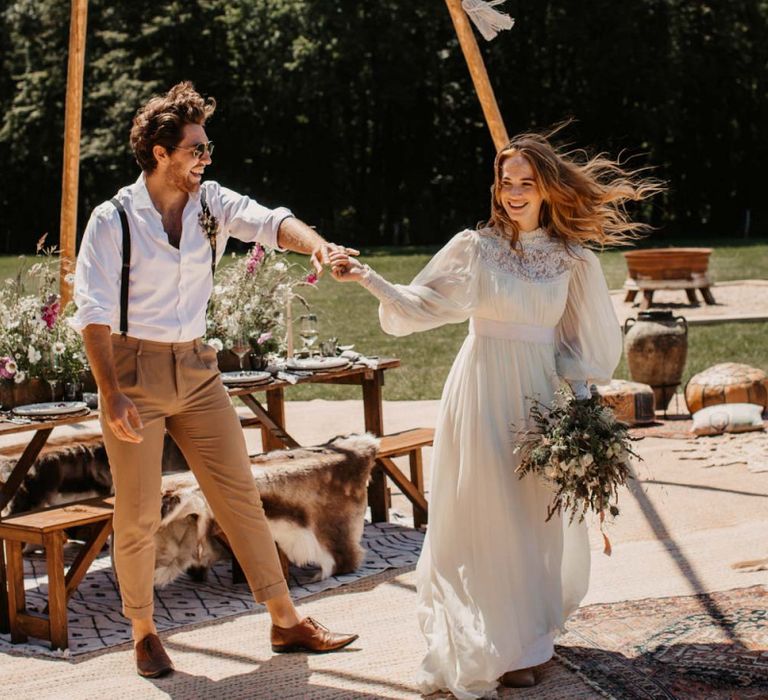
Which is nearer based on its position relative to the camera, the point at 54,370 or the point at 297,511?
the point at 297,511

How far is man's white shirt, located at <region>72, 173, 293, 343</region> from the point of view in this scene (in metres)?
4.30

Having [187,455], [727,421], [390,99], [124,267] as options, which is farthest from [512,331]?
[390,99]

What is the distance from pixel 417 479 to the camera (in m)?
7.16

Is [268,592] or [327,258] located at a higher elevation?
[327,258]

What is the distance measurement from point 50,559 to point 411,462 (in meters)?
2.49

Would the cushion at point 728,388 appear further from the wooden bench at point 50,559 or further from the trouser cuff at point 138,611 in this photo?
the trouser cuff at point 138,611

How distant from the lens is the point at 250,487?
4.74 m

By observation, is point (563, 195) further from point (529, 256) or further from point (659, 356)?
point (659, 356)

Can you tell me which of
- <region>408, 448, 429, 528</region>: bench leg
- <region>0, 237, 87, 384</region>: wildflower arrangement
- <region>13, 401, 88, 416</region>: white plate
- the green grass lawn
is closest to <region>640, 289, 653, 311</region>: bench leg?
the green grass lawn

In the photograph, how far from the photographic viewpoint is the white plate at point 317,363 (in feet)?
22.4

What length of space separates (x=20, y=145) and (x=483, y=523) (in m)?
34.9

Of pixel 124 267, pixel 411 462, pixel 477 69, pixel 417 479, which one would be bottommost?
pixel 417 479

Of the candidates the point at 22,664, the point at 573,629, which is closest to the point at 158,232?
the point at 22,664

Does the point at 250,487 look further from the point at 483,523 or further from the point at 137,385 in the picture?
the point at 483,523
